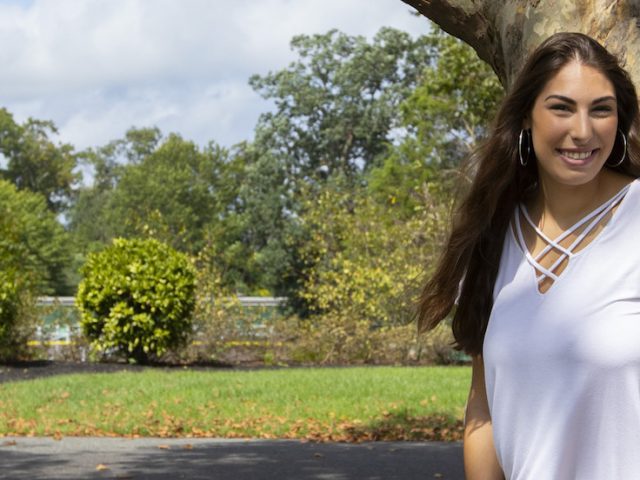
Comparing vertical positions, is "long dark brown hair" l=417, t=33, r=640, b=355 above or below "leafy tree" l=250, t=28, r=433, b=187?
below

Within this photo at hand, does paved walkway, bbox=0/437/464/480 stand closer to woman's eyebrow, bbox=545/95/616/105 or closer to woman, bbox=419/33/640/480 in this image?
woman, bbox=419/33/640/480

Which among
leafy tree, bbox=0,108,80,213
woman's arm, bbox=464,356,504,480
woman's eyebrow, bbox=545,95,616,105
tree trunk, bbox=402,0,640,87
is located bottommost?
woman's arm, bbox=464,356,504,480

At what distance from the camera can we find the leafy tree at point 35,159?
8638cm

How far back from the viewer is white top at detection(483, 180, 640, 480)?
6.33 ft

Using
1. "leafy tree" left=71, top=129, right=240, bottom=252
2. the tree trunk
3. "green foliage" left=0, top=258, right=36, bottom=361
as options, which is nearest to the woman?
the tree trunk

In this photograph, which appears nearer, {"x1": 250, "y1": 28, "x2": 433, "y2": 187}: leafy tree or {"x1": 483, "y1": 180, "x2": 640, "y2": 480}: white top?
{"x1": 483, "y1": 180, "x2": 640, "y2": 480}: white top

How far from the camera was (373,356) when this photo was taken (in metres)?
20.2

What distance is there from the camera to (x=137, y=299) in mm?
18047

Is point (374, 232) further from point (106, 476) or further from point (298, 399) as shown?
point (106, 476)

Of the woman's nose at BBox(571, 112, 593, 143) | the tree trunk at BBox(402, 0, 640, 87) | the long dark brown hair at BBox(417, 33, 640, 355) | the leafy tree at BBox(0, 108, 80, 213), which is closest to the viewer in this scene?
the woman's nose at BBox(571, 112, 593, 143)

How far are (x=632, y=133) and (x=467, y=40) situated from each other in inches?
95.7

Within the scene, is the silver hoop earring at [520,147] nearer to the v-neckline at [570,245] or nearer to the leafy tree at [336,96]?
the v-neckline at [570,245]

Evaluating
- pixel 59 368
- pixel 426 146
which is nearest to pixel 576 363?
pixel 59 368

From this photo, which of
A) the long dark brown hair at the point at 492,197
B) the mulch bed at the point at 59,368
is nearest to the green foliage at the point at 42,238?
the mulch bed at the point at 59,368
